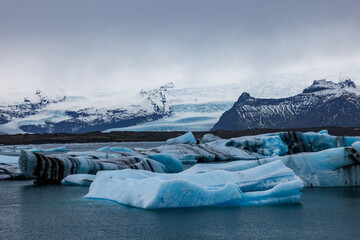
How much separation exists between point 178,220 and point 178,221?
0.07 metres

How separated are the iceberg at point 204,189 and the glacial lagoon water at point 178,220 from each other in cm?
21

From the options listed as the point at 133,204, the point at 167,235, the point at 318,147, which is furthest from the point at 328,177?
the point at 318,147

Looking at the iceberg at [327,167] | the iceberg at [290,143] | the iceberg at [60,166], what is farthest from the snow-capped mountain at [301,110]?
the iceberg at [327,167]

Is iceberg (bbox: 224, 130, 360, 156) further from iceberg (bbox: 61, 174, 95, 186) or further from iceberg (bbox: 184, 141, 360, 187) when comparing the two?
iceberg (bbox: 61, 174, 95, 186)

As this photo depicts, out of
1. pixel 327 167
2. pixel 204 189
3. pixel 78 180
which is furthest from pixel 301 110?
pixel 204 189

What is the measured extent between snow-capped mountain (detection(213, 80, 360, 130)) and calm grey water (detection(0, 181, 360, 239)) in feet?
512

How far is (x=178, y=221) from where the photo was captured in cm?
803

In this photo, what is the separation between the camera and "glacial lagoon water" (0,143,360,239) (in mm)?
7234

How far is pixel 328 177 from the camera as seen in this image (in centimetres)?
1277

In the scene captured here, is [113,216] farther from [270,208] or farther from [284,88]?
[284,88]

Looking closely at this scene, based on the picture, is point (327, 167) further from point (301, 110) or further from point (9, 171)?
point (301, 110)

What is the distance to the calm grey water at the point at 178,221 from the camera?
7234 mm

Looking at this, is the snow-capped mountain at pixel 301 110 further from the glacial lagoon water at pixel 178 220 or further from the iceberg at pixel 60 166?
the glacial lagoon water at pixel 178 220

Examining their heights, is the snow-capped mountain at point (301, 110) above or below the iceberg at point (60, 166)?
below
